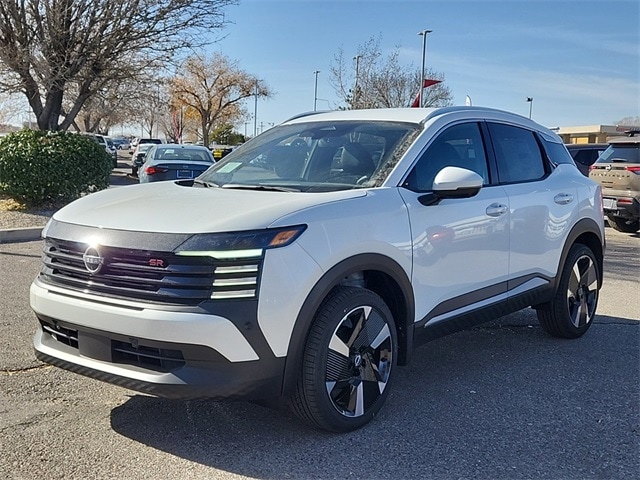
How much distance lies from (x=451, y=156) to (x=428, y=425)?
69.6 inches

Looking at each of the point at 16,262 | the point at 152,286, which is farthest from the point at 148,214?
the point at 16,262

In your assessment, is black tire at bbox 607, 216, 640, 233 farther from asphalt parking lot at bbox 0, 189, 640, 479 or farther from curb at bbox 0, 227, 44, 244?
curb at bbox 0, 227, 44, 244

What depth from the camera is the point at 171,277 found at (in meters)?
2.93

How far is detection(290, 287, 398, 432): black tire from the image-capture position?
3.19 meters

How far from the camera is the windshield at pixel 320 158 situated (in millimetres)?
3934

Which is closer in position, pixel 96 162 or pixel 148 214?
pixel 148 214

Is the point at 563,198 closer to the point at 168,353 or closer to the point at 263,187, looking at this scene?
the point at 263,187

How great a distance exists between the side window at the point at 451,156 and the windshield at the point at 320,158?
0.15 m

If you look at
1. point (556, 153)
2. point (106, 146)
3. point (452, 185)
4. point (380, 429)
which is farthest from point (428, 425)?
point (106, 146)

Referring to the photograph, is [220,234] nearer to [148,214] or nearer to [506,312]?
[148,214]

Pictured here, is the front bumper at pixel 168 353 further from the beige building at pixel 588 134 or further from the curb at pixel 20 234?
the beige building at pixel 588 134

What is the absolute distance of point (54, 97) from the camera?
14.9m

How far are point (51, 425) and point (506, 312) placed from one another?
10.1 ft

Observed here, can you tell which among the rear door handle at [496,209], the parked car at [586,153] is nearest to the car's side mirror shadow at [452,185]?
the rear door handle at [496,209]
